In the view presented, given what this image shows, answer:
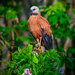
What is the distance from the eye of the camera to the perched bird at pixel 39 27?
2533 millimetres

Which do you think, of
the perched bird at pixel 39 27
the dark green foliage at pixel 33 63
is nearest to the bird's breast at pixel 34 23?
the perched bird at pixel 39 27

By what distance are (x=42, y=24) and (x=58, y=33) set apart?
643 millimetres

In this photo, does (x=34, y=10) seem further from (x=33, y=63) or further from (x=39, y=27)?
(x=33, y=63)

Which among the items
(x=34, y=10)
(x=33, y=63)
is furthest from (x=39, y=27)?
(x=33, y=63)

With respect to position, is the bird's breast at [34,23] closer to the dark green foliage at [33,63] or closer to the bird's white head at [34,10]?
the bird's white head at [34,10]

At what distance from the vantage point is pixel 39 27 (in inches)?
101

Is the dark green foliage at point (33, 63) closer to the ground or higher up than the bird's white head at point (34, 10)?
closer to the ground

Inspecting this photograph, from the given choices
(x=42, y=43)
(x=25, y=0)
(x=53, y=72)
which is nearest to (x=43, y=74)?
(x=53, y=72)

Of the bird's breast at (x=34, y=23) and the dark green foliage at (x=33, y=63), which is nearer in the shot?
the dark green foliage at (x=33, y=63)

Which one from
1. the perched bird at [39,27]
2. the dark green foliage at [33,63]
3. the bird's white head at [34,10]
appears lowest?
the dark green foliage at [33,63]

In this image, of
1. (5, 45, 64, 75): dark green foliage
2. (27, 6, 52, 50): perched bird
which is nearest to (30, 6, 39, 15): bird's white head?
(27, 6, 52, 50): perched bird

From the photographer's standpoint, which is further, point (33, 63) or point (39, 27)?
point (39, 27)

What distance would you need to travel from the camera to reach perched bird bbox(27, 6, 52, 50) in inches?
99.7

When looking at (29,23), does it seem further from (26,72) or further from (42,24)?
(26,72)
